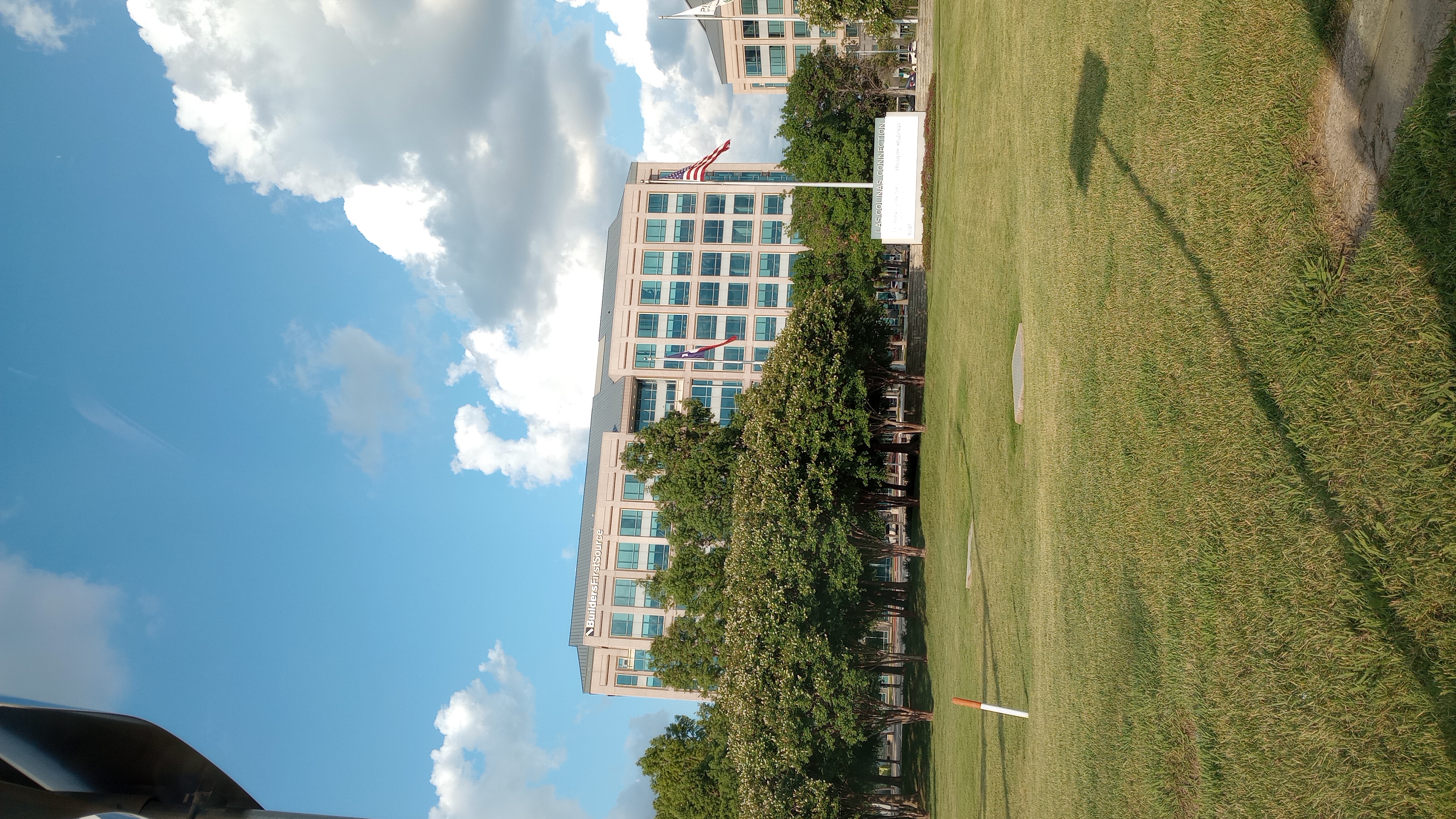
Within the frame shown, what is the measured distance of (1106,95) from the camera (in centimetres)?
1489

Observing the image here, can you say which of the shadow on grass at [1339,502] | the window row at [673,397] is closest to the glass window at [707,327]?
the window row at [673,397]

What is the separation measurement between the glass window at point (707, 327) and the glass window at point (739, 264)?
15.0 feet

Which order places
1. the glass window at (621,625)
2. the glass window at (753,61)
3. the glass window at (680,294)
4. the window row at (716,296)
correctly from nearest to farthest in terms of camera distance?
the glass window at (621,625)
the window row at (716,296)
the glass window at (680,294)
the glass window at (753,61)

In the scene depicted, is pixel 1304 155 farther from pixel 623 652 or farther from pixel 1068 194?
pixel 623 652

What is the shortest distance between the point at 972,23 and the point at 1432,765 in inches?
1152

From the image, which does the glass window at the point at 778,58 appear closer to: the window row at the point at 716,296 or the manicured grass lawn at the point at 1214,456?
the window row at the point at 716,296

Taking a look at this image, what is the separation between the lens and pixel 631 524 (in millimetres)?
79188

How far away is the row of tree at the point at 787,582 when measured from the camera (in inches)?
1291

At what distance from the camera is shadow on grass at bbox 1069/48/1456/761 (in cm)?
709

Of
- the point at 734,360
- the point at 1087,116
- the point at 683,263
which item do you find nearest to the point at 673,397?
the point at 734,360

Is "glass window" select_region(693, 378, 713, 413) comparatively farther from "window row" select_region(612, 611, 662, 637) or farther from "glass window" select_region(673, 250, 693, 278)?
"glass window" select_region(673, 250, 693, 278)

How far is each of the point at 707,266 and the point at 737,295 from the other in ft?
13.2

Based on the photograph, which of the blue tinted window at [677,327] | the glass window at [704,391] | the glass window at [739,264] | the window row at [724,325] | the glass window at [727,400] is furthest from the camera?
the glass window at [739,264]

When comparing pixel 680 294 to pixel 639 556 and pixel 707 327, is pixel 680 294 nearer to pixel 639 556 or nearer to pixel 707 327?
pixel 707 327
